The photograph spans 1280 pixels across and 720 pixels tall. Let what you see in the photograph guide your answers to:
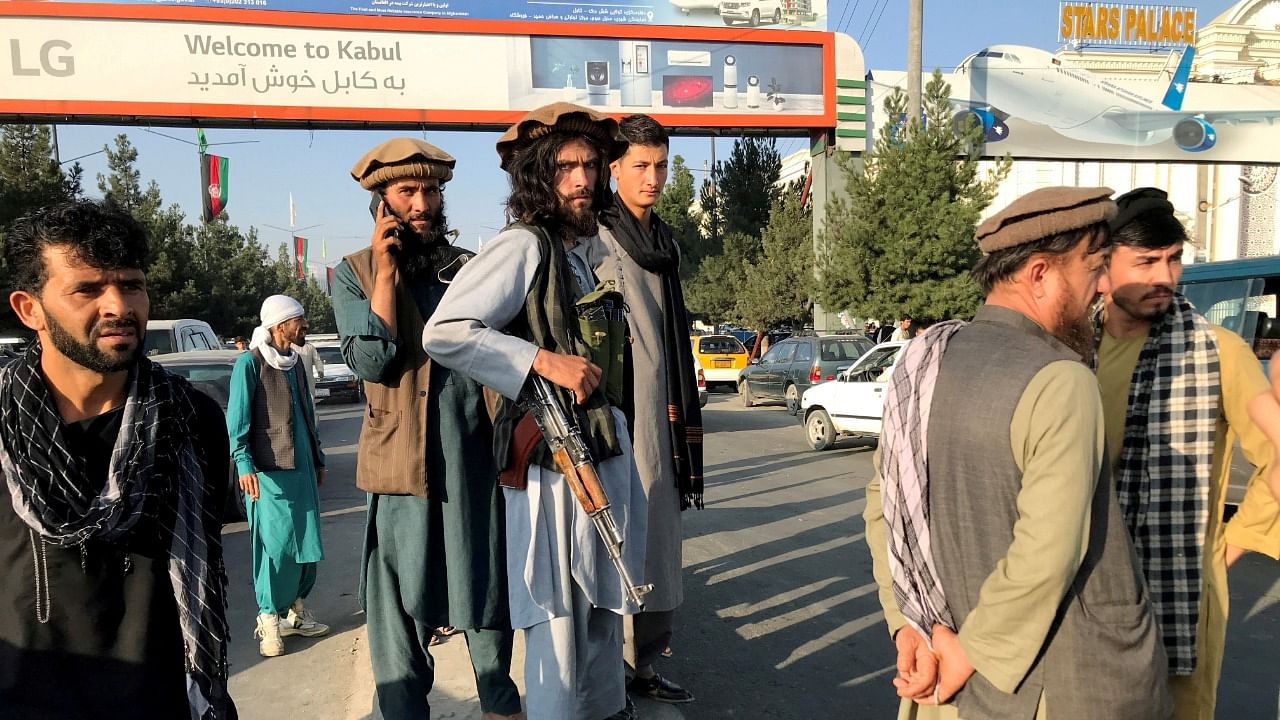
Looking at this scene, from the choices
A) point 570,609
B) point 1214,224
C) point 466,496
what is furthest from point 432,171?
point 1214,224

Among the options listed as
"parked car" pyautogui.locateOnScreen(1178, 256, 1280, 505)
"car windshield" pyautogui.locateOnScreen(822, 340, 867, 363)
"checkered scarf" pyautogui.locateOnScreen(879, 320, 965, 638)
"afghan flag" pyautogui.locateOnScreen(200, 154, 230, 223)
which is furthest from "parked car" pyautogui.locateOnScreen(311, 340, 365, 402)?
"checkered scarf" pyautogui.locateOnScreen(879, 320, 965, 638)

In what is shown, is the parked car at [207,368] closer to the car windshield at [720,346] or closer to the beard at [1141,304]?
the beard at [1141,304]

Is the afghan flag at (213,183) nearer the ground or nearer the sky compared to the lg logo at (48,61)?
nearer the ground

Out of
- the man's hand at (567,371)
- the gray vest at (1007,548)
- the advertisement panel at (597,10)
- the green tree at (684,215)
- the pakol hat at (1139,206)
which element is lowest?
the gray vest at (1007,548)

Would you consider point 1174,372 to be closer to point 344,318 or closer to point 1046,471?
point 1046,471

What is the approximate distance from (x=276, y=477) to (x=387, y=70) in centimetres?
1806

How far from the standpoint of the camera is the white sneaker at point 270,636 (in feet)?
14.7

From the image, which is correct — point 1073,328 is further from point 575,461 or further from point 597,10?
point 597,10

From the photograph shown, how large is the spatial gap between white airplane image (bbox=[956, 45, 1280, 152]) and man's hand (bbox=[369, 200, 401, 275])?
77.5 feet

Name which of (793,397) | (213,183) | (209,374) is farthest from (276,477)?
(213,183)

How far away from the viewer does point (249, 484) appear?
14.7ft

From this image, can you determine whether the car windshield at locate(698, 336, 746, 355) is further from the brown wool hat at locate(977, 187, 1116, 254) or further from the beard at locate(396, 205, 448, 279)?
the brown wool hat at locate(977, 187, 1116, 254)

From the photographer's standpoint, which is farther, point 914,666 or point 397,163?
point 397,163

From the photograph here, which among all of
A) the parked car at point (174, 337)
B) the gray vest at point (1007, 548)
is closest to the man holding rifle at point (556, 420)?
the gray vest at point (1007, 548)
